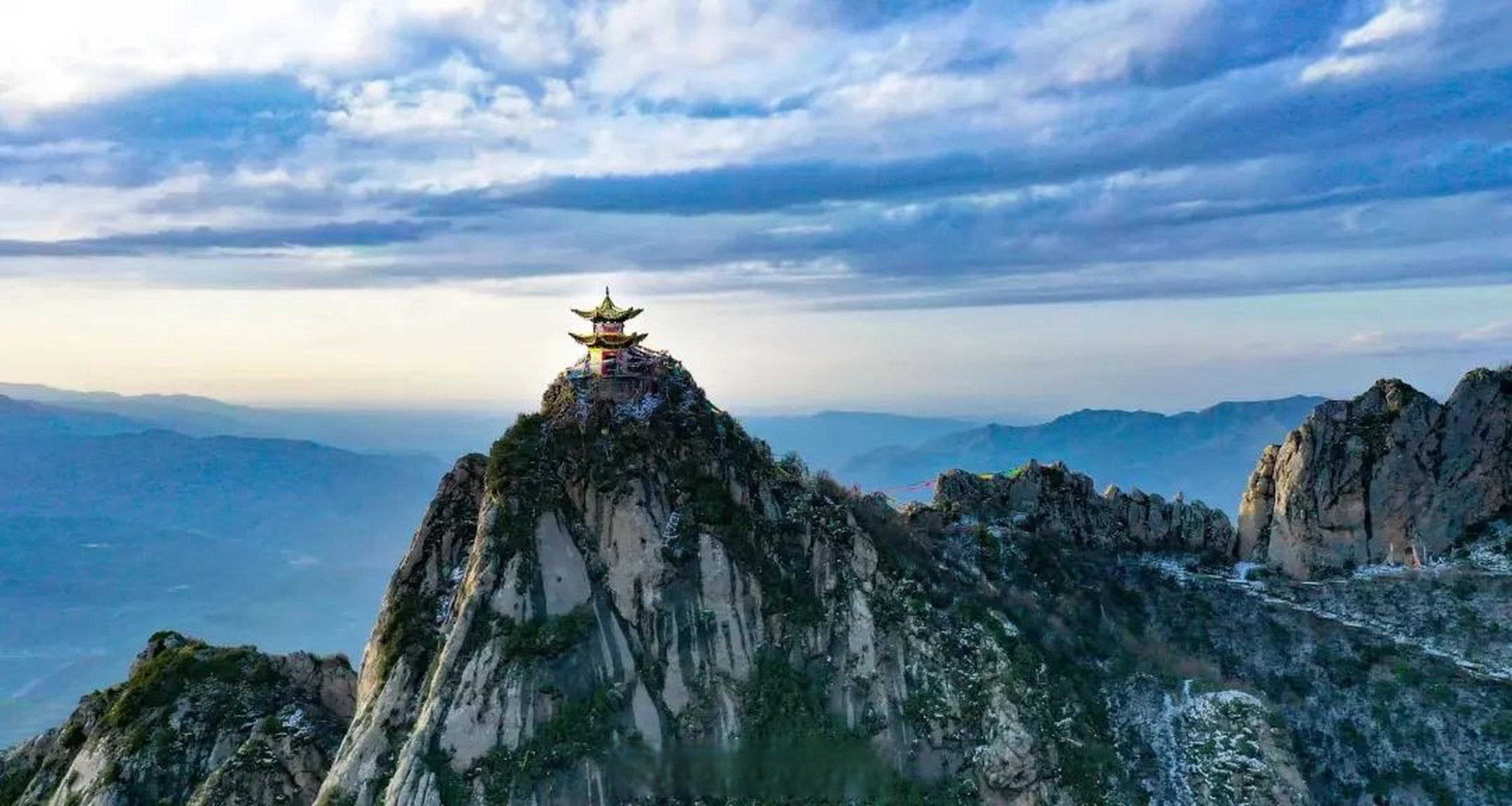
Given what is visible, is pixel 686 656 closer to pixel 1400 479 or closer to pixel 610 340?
pixel 610 340

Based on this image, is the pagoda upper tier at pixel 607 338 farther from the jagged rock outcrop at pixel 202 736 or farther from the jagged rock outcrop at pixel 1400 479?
the jagged rock outcrop at pixel 1400 479

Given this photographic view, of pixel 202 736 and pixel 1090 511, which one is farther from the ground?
pixel 1090 511

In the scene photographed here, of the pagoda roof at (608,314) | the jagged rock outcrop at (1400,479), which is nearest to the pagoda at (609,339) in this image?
the pagoda roof at (608,314)

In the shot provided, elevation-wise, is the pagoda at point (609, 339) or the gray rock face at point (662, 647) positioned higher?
the pagoda at point (609, 339)

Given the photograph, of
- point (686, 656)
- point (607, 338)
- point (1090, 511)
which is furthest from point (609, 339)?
point (1090, 511)

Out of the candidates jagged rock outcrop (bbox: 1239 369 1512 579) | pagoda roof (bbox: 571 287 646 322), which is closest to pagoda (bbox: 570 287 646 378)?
pagoda roof (bbox: 571 287 646 322)

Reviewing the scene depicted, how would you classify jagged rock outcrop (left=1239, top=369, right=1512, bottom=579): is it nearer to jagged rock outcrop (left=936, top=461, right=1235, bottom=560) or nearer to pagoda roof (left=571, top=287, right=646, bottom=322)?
jagged rock outcrop (left=936, top=461, right=1235, bottom=560)

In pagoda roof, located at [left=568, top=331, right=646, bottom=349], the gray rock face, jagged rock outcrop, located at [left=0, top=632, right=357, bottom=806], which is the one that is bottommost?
jagged rock outcrop, located at [left=0, top=632, right=357, bottom=806]
